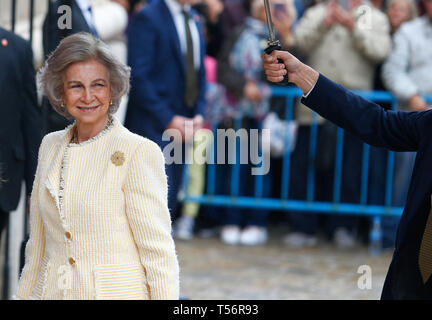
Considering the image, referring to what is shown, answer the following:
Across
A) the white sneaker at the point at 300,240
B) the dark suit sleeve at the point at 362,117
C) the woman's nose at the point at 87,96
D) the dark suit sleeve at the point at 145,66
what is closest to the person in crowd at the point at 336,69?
the white sneaker at the point at 300,240

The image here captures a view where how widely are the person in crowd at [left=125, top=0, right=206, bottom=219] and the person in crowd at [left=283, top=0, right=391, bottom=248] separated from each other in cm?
178

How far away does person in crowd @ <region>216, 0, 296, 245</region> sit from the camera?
807 centimetres

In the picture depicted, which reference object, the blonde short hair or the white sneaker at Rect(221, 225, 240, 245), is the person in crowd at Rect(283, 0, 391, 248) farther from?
the blonde short hair

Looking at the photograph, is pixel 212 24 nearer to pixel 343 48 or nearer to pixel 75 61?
pixel 343 48

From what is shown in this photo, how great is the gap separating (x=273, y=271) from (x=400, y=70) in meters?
2.05

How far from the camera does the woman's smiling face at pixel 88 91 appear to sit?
3.32m

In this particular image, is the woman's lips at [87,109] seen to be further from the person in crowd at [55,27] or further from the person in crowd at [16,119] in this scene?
the person in crowd at [55,27]

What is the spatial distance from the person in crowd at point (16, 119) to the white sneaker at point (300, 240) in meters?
3.87

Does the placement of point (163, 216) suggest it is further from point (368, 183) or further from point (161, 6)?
point (368, 183)

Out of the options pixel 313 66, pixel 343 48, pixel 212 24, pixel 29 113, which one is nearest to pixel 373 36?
pixel 343 48

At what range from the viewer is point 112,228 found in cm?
313

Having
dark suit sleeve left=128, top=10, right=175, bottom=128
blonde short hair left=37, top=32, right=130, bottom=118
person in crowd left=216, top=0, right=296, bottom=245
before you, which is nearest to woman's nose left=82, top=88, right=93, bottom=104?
blonde short hair left=37, top=32, right=130, bottom=118

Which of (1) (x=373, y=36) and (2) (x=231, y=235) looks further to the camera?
(2) (x=231, y=235)
